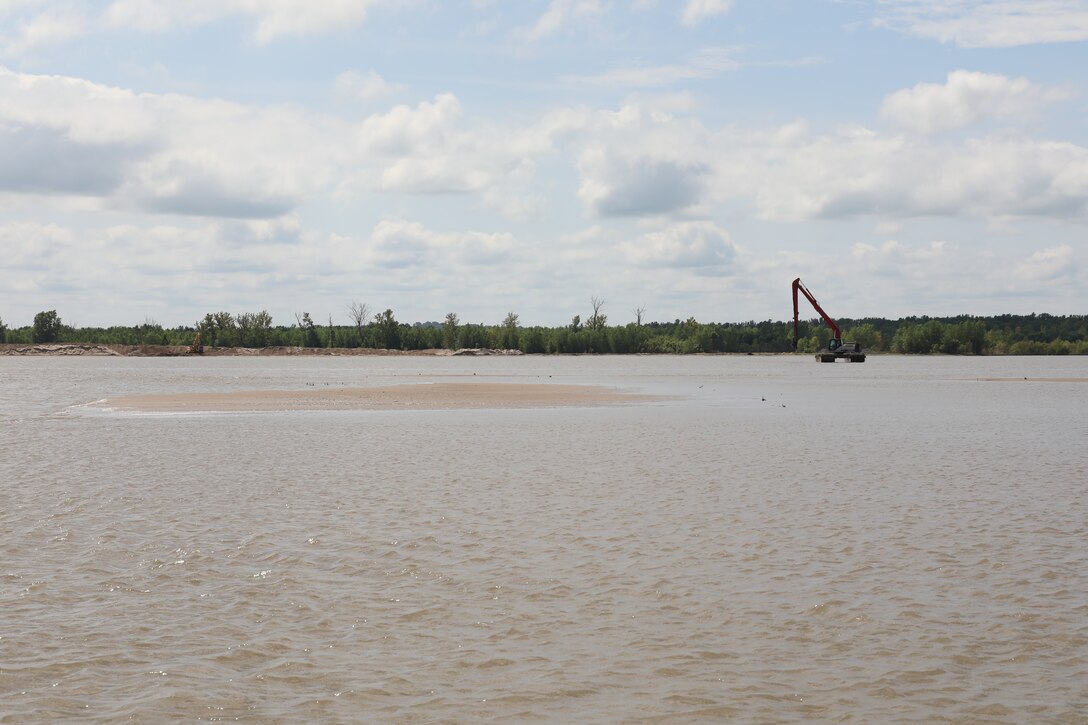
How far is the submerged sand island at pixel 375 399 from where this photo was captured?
46.8 metres

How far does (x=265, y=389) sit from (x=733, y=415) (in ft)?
113

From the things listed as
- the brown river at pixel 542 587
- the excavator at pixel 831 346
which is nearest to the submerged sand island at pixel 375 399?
the brown river at pixel 542 587

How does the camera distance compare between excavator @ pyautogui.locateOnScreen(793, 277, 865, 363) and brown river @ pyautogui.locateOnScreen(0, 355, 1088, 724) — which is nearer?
brown river @ pyautogui.locateOnScreen(0, 355, 1088, 724)

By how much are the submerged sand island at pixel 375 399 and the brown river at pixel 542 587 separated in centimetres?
1992

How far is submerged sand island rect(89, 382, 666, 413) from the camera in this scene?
46.8 meters

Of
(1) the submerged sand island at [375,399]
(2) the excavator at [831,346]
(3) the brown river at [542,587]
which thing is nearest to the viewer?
(3) the brown river at [542,587]

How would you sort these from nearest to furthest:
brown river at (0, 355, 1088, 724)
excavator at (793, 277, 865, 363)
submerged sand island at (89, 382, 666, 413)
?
brown river at (0, 355, 1088, 724) → submerged sand island at (89, 382, 666, 413) → excavator at (793, 277, 865, 363)

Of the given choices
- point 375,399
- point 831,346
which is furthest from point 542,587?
point 831,346

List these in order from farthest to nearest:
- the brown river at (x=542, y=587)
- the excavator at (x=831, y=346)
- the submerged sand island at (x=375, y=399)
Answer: the excavator at (x=831, y=346) → the submerged sand island at (x=375, y=399) → the brown river at (x=542, y=587)

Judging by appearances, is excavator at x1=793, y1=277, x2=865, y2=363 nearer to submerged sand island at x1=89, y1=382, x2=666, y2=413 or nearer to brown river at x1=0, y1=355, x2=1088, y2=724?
submerged sand island at x1=89, y1=382, x2=666, y2=413

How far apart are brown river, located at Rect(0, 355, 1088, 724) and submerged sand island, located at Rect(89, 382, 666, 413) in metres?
19.9

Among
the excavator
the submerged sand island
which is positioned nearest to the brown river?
the submerged sand island

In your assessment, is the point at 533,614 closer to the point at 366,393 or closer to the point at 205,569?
the point at 205,569

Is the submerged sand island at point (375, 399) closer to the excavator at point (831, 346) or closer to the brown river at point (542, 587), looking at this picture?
the brown river at point (542, 587)
